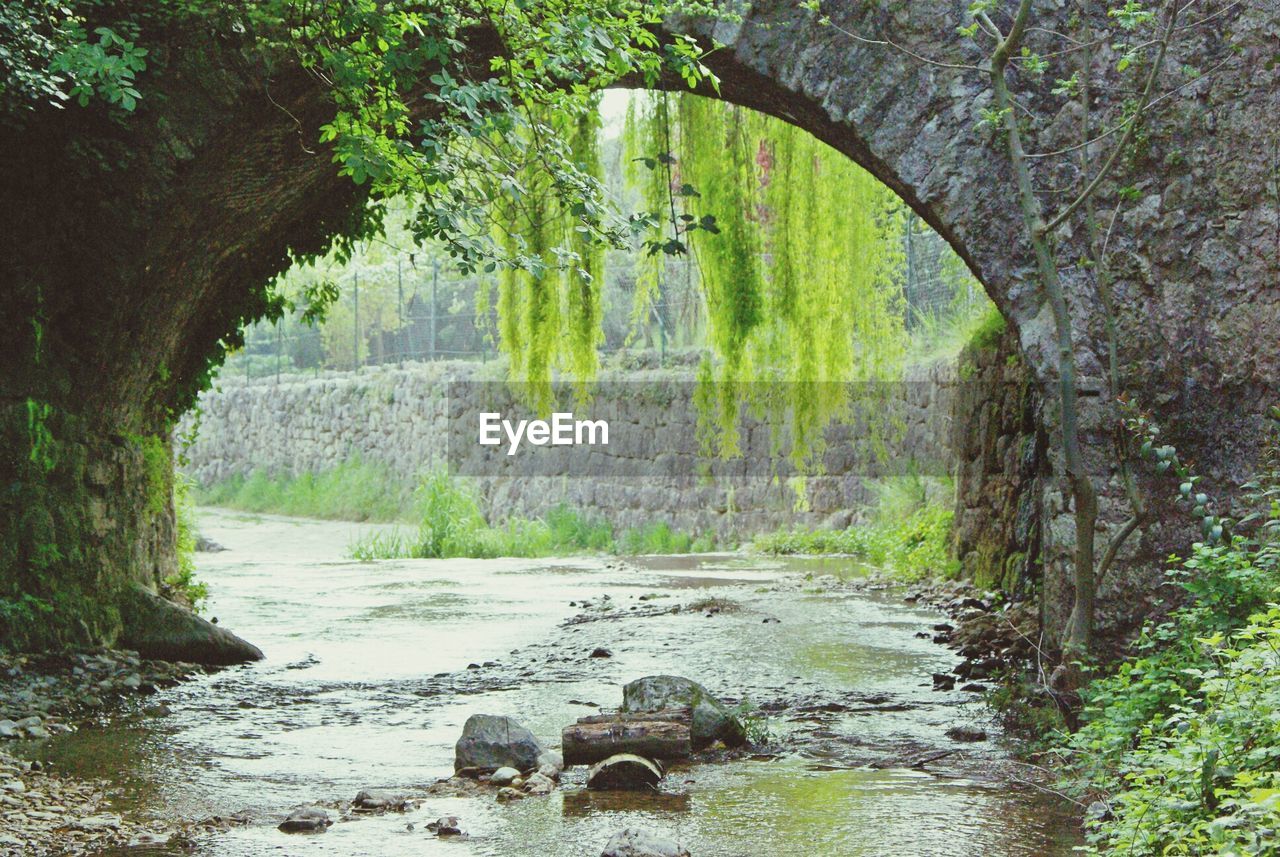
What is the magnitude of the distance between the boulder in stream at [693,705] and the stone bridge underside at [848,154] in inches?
59.0

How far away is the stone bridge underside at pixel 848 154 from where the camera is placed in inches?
208

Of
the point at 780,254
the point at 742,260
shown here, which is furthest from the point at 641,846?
the point at 780,254

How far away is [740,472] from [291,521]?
772 centimetres

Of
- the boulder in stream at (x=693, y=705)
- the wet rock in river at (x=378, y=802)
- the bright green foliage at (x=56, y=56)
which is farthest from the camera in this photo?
the boulder in stream at (x=693, y=705)

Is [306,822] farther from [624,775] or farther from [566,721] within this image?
[566,721]

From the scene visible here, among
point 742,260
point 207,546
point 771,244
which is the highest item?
point 771,244

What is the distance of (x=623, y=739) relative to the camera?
4.59 metres

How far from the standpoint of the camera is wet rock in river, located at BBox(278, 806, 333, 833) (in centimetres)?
375

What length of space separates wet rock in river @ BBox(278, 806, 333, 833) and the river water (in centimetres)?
6

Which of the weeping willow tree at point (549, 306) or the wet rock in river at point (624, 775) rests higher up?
the weeping willow tree at point (549, 306)

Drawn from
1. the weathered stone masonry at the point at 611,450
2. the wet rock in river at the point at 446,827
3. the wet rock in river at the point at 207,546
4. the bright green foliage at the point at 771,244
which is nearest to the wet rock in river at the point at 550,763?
the wet rock in river at the point at 446,827

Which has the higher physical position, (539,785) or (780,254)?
(780,254)

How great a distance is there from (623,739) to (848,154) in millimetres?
3201

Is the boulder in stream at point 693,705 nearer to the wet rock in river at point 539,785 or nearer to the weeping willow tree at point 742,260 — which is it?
the wet rock in river at point 539,785
